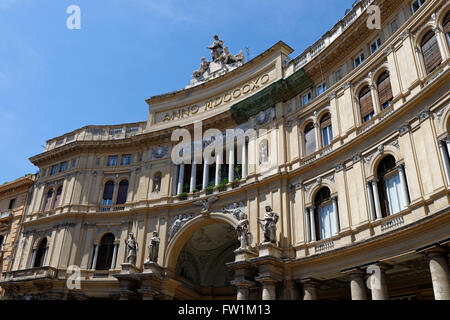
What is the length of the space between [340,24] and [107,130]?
21.5m

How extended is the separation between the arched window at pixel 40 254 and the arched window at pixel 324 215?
71.0ft

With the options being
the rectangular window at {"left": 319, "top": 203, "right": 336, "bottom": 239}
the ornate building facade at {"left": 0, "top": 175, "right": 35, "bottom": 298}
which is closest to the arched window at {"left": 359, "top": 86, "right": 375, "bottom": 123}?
the rectangular window at {"left": 319, "top": 203, "right": 336, "bottom": 239}

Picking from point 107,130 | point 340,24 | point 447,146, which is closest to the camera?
point 447,146

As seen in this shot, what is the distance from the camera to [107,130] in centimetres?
3625

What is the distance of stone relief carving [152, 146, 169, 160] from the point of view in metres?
32.3

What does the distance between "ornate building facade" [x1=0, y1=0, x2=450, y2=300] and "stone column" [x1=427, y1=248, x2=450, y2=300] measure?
0.21 feet

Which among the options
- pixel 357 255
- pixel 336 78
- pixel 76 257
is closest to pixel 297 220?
pixel 357 255

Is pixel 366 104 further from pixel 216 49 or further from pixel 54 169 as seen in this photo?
pixel 54 169

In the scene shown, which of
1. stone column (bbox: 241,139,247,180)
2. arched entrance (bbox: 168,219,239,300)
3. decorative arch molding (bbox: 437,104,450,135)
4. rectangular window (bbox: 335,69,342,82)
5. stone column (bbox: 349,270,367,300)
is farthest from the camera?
arched entrance (bbox: 168,219,239,300)

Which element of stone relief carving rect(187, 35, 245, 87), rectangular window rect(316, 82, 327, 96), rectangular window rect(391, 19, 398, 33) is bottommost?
rectangular window rect(316, 82, 327, 96)

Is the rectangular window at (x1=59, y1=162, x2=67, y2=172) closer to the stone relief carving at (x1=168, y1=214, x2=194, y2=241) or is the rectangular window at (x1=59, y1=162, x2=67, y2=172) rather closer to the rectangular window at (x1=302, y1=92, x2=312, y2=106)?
the stone relief carving at (x1=168, y1=214, x2=194, y2=241)

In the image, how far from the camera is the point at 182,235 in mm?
28156

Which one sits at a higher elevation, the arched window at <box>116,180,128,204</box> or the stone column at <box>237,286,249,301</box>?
the arched window at <box>116,180,128,204</box>
